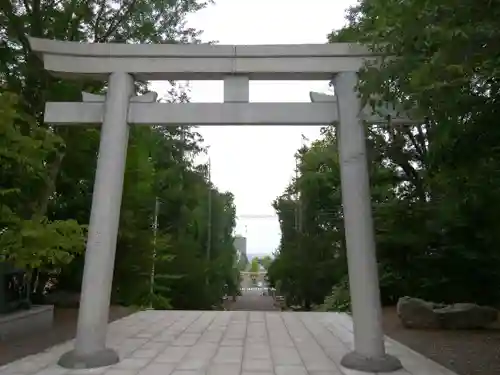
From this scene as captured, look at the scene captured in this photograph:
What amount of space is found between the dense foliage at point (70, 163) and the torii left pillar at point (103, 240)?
1.16m

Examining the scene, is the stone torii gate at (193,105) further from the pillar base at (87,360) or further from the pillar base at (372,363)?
the pillar base at (372,363)

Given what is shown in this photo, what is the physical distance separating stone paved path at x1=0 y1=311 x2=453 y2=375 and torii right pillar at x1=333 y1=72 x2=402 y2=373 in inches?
12.7

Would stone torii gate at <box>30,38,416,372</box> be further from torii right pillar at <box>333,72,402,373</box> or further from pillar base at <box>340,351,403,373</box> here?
pillar base at <box>340,351,403,373</box>

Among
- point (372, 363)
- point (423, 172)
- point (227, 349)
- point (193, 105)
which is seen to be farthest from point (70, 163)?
point (372, 363)

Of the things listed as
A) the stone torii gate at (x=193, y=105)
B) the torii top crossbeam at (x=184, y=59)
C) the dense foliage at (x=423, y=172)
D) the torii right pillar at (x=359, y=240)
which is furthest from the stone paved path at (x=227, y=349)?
the torii top crossbeam at (x=184, y=59)

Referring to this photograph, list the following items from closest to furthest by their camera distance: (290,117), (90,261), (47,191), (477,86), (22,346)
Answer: (477,86) < (90,261) < (290,117) < (22,346) < (47,191)

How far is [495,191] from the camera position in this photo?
6.93m

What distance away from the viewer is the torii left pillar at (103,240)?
6.54 m

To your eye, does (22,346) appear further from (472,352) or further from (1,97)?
(472,352)

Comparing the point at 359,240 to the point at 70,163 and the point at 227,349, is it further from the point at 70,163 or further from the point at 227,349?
the point at 70,163

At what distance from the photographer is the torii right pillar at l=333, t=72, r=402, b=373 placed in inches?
253

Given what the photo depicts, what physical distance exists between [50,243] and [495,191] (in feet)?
19.9

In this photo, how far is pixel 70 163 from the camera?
12.6 m

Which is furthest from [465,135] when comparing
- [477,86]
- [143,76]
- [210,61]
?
[143,76]
